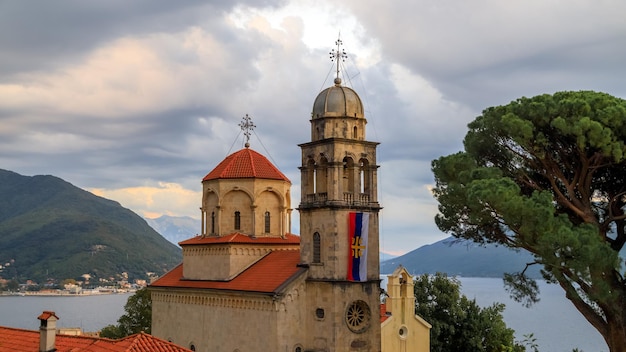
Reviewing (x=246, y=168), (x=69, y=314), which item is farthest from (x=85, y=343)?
(x=69, y=314)

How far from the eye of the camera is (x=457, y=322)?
4938 centimetres

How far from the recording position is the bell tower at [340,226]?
3616 cm

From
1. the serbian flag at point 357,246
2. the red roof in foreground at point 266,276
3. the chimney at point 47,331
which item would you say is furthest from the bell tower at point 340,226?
the chimney at point 47,331

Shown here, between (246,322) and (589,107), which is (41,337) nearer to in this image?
(246,322)

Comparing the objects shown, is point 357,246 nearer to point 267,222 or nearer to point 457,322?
point 267,222

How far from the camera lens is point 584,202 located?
28688mm

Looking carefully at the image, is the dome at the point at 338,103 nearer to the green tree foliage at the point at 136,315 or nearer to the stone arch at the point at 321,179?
the stone arch at the point at 321,179

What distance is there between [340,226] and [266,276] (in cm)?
524

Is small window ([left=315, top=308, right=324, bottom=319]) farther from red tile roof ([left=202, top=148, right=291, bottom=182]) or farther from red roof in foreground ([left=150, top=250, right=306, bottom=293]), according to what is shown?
red tile roof ([left=202, top=148, right=291, bottom=182])

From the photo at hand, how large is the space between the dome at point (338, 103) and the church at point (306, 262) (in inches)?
2.5

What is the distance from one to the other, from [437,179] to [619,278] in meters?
8.59

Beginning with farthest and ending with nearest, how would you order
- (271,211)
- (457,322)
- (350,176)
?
(457,322)
(271,211)
(350,176)

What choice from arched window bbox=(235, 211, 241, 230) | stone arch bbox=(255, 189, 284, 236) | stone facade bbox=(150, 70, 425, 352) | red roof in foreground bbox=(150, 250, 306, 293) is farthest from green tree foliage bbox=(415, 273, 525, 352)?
arched window bbox=(235, 211, 241, 230)

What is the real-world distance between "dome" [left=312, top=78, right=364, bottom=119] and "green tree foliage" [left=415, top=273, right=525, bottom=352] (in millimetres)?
17066
